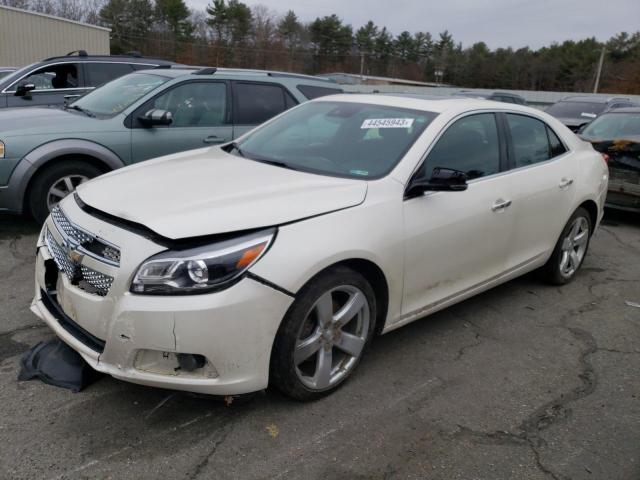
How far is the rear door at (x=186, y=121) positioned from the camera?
577 cm

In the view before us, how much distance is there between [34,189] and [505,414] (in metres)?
4.57

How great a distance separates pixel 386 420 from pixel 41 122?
4.44 m

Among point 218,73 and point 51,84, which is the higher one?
point 218,73

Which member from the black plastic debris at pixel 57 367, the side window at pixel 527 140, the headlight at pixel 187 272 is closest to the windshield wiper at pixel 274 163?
the headlight at pixel 187 272

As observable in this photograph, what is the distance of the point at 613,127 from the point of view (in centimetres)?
828

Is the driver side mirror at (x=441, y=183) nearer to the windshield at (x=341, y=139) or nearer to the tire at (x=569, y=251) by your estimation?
the windshield at (x=341, y=139)

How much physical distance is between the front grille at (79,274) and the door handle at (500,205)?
8.25ft

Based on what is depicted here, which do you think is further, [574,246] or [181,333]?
[574,246]

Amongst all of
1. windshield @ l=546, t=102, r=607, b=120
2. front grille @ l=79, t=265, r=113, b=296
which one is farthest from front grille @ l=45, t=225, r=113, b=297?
windshield @ l=546, t=102, r=607, b=120

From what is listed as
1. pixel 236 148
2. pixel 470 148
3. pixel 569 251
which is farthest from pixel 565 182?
pixel 236 148

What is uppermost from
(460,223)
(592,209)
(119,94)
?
(119,94)

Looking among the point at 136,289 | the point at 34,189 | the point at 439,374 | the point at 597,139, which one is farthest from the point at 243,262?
the point at 597,139

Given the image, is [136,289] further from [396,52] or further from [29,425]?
[396,52]

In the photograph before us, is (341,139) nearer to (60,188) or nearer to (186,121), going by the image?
(186,121)
